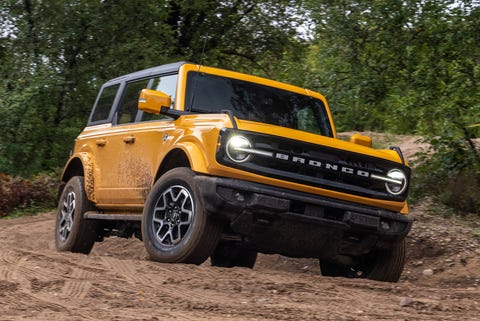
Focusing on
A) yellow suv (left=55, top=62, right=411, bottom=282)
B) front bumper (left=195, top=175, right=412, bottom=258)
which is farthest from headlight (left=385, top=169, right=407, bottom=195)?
front bumper (left=195, top=175, right=412, bottom=258)

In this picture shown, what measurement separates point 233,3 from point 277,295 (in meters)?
15.8

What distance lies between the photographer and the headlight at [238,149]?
6.19 m

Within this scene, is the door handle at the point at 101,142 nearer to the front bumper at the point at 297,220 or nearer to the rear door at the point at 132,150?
the rear door at the point at 132,150

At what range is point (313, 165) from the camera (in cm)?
640

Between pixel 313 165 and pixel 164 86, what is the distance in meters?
2.01

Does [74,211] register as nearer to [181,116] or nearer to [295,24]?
[181,116]

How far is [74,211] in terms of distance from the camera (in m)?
8.77

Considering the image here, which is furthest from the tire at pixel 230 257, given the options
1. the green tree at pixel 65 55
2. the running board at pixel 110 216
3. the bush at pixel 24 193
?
the green tree at pixel 65 55

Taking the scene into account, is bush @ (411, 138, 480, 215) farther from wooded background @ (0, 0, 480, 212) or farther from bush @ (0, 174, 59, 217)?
bush @ (0, 174, 59, 217)

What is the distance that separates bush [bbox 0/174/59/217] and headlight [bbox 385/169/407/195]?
10406 mm

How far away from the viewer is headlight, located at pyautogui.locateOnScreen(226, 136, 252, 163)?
6191 mm

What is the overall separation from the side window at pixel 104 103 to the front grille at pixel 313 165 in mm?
3105

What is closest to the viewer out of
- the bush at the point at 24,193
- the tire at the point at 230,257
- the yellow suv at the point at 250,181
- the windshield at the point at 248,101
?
the yellow suv at the point at 250,181

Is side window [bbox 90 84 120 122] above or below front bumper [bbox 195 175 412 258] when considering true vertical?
above
